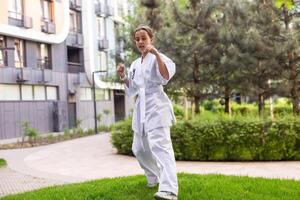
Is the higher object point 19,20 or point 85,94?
point 19,20

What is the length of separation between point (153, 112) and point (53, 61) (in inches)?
922

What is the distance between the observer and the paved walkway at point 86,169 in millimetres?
8398

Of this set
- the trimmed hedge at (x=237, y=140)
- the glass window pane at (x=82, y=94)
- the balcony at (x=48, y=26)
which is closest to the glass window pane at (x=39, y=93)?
the balcony at (x=48, y=26)

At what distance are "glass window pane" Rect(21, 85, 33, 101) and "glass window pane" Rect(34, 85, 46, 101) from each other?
1.47 feet

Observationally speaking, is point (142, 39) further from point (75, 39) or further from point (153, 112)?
point (75, 39)

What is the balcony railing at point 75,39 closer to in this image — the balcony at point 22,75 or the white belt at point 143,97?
the balcony at point 22,75

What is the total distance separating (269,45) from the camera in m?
13.0

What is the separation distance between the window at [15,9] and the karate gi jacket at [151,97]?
19.7 meters

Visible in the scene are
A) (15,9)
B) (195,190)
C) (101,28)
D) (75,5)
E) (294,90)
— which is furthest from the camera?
(101,28)

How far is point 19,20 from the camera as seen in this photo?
23922mm

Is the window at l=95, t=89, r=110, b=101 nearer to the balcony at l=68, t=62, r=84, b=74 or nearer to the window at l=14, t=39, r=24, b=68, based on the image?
the balcony at l=68, t=62, r=84, b=74

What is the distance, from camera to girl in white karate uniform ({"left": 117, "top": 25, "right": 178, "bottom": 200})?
4.71 meters

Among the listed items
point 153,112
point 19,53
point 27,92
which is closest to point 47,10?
point 19,53

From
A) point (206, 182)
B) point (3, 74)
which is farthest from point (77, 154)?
point (3, 74)
